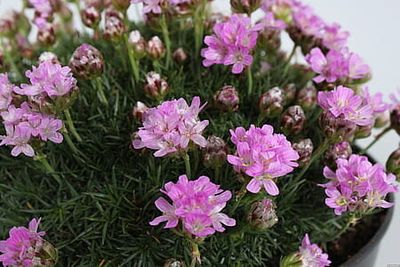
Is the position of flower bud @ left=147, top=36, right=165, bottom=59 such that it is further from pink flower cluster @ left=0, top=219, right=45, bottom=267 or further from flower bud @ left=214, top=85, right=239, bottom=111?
pink flower cluster @ left=0, top=219, right=45, bottom=267

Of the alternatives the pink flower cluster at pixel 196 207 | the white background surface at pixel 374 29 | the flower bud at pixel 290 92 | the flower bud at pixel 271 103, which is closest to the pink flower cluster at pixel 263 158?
the pink flower cluster at pixel 196 207

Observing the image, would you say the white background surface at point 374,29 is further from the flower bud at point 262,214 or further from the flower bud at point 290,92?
the flower bud at point 262,214

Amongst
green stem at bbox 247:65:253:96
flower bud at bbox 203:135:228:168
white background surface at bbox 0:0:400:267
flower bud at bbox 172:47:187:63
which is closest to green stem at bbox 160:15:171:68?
flower bud at bbox 172:47:187:63

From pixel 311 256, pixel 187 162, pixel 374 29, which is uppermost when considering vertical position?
pixel 187 162

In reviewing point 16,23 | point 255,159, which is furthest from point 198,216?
point 16,23

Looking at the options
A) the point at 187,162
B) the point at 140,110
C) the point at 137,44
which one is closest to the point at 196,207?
the point at 187,162

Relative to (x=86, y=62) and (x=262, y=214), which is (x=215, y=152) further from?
(x=86, y=62)

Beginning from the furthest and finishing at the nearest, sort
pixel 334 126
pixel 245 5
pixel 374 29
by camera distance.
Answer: pixel 374 29 < pixel 245 5 < pixel 334 126

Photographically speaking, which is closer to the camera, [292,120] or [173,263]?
[173,263]
